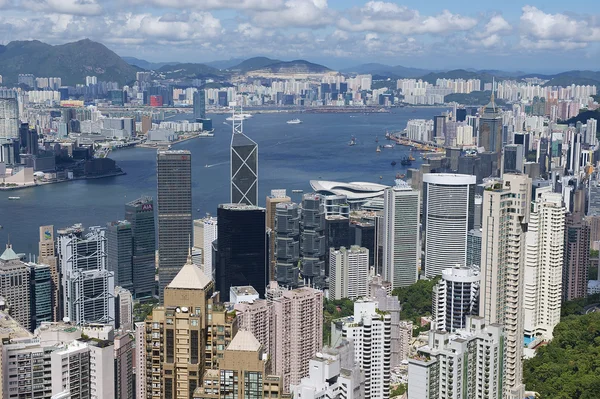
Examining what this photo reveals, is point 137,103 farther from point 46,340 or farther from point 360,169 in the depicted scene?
point 46,340

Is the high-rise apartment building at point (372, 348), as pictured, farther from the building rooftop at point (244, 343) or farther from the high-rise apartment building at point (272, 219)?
the high-rise apartment building at point (272, 219)

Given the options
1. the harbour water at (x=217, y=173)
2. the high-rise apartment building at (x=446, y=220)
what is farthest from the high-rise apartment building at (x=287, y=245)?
the harbour water at (x=217, y=173)

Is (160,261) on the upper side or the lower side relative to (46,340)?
lower

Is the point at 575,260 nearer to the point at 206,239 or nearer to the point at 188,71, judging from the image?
the point at 206,239

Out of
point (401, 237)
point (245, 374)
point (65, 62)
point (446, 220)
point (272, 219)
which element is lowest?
point (401, 237)

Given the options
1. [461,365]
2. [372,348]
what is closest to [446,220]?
[372,348]

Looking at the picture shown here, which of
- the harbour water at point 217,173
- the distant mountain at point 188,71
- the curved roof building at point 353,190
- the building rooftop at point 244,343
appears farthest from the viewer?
the distant mountain at point 188,71

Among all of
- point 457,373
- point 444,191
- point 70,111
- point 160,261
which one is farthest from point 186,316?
point 70,111
